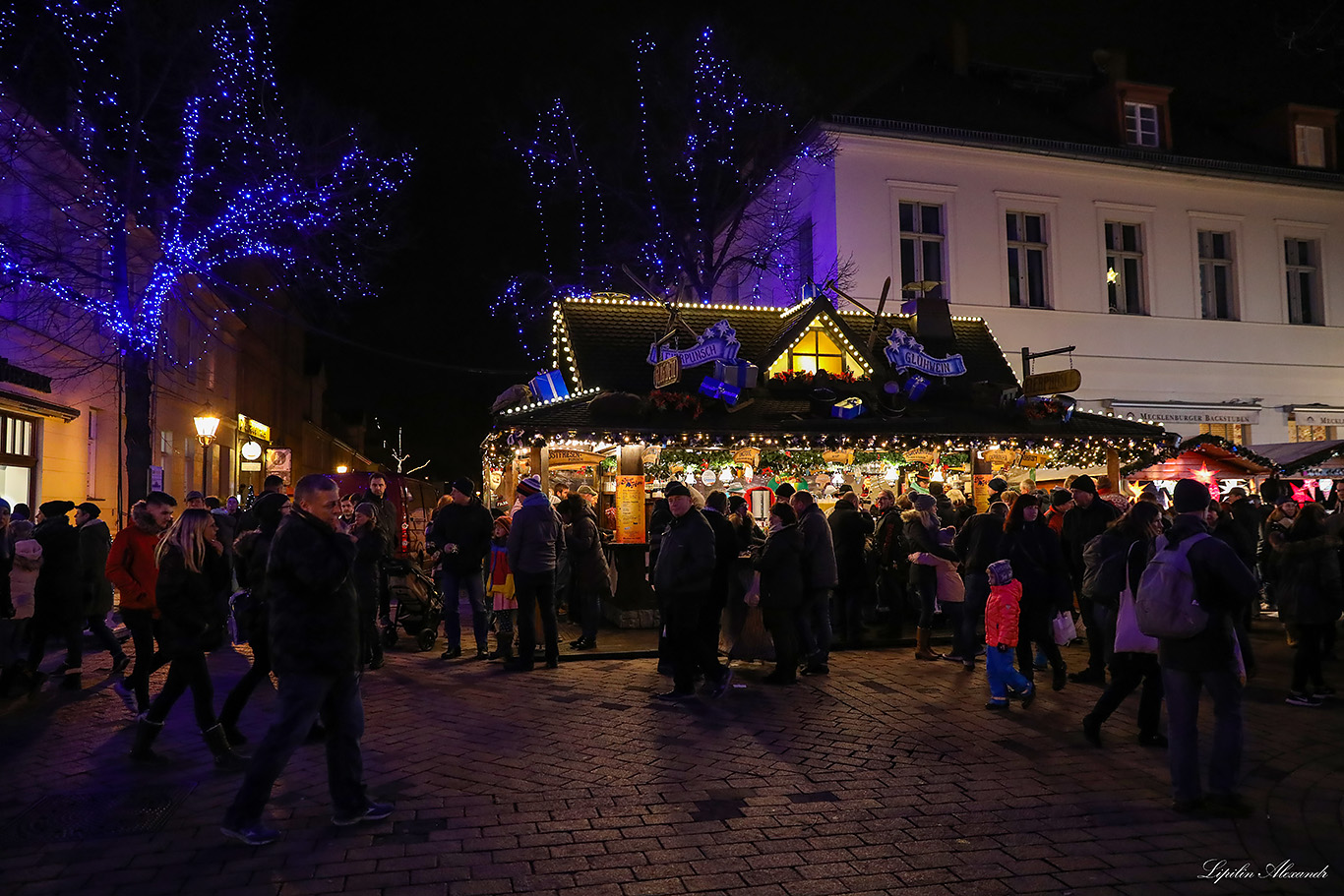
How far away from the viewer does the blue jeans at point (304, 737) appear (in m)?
4.52

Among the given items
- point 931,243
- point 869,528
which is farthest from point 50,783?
point 931,243

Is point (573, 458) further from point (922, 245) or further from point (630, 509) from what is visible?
point (922, 245)

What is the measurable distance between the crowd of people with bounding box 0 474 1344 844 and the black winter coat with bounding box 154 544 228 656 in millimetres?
12

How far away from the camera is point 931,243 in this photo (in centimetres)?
2370

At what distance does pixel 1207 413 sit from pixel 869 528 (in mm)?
17156

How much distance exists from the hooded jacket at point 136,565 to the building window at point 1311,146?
2964cm

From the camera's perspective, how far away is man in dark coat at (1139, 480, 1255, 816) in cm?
493

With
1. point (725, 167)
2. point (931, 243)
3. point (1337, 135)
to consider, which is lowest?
point (931, 243)

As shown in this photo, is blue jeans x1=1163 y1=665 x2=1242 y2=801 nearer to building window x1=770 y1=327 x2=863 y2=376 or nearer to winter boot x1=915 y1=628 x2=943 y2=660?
winter boot x1=915 y1=628 x2=943 y2=660

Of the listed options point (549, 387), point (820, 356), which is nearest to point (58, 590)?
point (549, 387)

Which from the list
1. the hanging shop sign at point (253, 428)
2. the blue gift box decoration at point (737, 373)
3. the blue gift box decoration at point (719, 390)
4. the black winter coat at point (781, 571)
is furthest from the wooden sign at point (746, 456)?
the hanging shop sign at point (253, 428)

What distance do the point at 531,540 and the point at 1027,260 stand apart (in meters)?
19.0

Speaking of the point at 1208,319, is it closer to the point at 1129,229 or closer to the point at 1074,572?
the point at 1129,229

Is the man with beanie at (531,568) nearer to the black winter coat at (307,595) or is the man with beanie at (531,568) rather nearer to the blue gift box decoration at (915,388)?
the black winter coat at (307,595)
